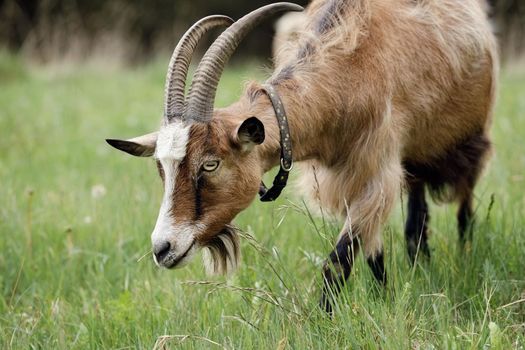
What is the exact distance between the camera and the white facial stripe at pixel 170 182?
3154 millimetres

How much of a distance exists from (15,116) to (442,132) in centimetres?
613

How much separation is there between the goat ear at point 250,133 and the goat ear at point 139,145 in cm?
40

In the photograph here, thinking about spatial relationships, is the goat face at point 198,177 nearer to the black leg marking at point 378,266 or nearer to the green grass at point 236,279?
the green grass at point 236,279

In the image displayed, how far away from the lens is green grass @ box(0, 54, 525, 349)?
118 inches

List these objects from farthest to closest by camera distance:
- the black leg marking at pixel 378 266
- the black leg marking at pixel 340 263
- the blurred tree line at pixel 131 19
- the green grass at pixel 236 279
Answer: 1. the blurred tree line at pixel 131 19
2. the black leg marking at pixel 378 266
3. the black leg marking at pixel 340 263
4. the green grass at pixel 236 279

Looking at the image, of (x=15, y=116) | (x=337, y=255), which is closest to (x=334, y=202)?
(x=337, y=255)

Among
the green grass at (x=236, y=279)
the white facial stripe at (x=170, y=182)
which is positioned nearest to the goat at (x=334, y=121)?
the white facial stripe at (x=170, y=182)

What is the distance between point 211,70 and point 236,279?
1.11 m

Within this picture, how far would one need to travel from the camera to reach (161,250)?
3.13m

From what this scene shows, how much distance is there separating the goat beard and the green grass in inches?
3.4

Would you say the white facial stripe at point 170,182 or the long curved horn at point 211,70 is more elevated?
the long curved horn at point 211,70

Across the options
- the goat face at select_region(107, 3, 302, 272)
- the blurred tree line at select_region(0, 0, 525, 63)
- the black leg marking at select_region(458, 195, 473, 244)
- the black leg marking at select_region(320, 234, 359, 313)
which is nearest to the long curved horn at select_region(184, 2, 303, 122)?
the goat face at select_region(107, 3, 302, 272)

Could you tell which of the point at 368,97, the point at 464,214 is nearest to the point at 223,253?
the point at 368,97

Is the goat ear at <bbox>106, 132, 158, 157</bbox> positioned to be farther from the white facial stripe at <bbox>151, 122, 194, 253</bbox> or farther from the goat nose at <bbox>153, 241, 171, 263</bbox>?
the goat nose at <bbox>153, 241, 171, 263</bbox>
